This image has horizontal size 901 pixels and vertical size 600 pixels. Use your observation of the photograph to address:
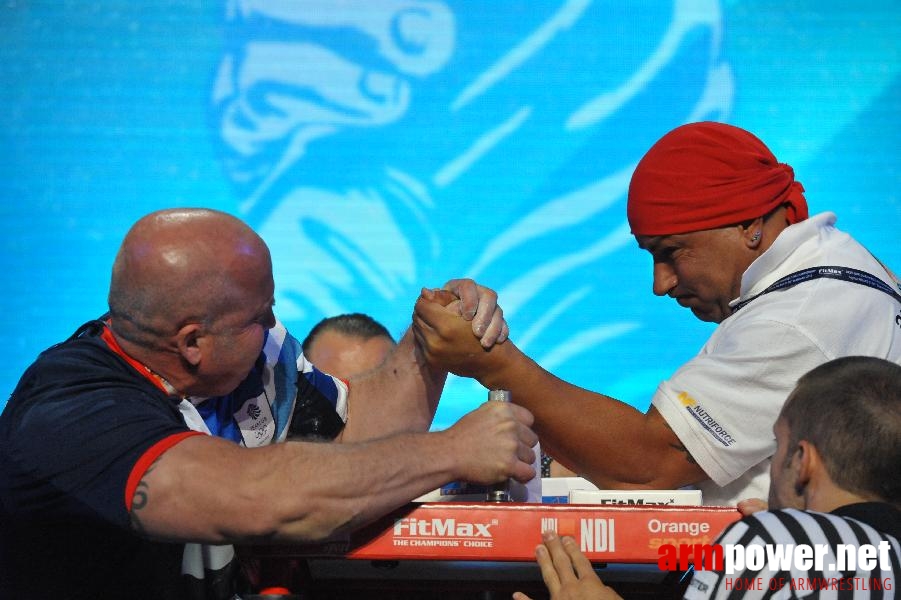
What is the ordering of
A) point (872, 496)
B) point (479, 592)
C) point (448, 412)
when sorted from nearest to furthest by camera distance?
point (872, 496) → point (479, 592) → point (448, 412)

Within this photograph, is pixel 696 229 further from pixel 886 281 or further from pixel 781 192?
Answer: pixel 886 281

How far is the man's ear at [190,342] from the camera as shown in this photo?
5.59ft

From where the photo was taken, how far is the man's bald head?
1677 mm

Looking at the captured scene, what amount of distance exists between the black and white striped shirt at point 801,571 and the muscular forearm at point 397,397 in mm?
1087

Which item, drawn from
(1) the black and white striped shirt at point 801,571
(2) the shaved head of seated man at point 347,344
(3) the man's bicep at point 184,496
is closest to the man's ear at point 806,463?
(1) the black and white striped shirt at point 801,571

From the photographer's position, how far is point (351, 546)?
1.45 meters

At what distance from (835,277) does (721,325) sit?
0.82 feet

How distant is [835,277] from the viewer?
6.12 feet


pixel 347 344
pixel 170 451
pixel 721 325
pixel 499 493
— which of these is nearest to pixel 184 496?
pixel 170 451

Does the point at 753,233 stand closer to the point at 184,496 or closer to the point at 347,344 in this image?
the point at 184,496

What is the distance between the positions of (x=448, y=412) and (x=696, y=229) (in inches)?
79.4

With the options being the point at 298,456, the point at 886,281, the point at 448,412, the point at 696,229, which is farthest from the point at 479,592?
the point at 448,412

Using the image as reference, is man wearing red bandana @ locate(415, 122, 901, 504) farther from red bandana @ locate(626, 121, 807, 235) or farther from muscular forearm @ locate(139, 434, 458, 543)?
muscular forearm @ locate(139, 434, 458, 543)

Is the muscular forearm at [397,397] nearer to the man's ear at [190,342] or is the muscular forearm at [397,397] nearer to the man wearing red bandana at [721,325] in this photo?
the man wearing red bandana at [721,325]
